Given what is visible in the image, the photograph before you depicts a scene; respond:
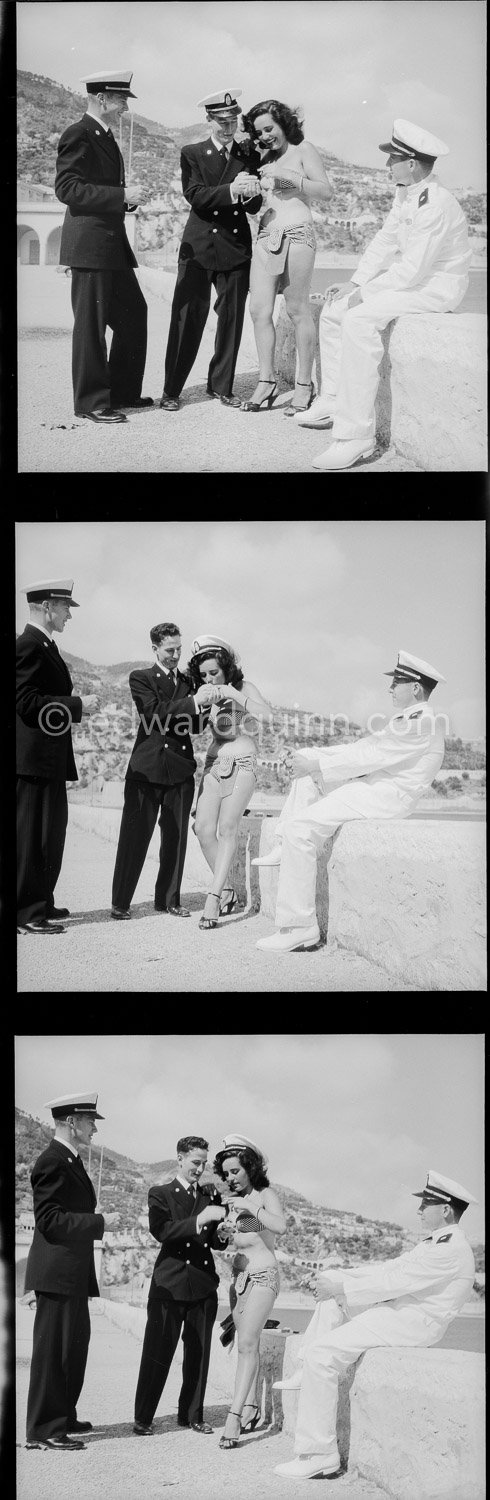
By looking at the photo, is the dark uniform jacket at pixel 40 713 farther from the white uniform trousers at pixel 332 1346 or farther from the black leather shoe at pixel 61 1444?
the black leather shoe at pixel 61 1444

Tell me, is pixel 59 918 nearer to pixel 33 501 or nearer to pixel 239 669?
pixel 239 669

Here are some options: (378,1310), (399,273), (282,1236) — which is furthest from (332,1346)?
(399,273)

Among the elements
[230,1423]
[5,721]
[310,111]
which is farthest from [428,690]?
[230,1423]

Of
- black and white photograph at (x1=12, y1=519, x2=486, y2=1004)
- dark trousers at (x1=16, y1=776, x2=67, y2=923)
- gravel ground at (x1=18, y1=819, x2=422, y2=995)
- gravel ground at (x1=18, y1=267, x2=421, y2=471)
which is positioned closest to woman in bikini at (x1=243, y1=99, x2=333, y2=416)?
gravel ground at (x1=18, y1=267, x2=421, y2=471)

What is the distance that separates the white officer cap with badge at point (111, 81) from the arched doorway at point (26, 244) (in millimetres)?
361

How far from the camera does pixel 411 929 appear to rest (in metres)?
3.10

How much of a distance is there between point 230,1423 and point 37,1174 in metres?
0.71

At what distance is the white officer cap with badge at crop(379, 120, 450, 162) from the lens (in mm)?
3135

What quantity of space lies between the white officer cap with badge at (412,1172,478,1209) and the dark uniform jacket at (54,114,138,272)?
2.28 m

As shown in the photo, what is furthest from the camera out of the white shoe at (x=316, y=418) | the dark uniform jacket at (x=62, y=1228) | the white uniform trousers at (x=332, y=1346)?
the white shoe at (x=316, y=418)

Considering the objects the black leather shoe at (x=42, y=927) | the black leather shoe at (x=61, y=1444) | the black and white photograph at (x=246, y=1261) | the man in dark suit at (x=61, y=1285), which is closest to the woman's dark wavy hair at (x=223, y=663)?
the black leather shoe at (x=42, y=927)

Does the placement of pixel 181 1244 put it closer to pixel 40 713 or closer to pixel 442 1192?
pixel 442 1192

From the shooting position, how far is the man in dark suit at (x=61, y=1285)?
10.1 feet

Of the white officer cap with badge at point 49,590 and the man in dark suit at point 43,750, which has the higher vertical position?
the white officer cap with badge at point 49,590
